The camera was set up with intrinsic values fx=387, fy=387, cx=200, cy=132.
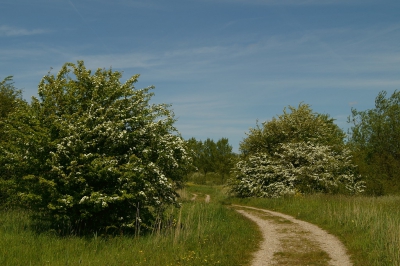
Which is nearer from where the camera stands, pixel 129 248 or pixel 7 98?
pixel 129 248

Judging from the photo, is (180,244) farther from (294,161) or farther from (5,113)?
(294,161)

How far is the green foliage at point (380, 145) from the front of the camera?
32.4 meters

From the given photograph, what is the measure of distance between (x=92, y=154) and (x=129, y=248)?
3594 mm

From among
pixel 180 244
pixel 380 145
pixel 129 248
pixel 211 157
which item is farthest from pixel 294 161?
pixel 211 157

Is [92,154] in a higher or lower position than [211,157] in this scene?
lower

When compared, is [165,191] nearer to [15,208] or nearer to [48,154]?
[48,154]

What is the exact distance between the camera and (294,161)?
32.3 metres

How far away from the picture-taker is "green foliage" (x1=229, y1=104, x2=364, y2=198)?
30.2m

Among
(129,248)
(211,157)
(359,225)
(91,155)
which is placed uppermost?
(211,157)

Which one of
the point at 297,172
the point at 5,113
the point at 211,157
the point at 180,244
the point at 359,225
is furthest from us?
the point at 211,157

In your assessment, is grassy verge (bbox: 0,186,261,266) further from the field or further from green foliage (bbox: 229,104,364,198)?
green foliage (bbox: 229,104,364,198)

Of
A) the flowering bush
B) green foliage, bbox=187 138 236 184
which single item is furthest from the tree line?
green foliage, bbox=187 138 236 184

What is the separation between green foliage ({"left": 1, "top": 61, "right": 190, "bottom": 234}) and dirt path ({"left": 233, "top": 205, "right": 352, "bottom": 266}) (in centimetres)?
448

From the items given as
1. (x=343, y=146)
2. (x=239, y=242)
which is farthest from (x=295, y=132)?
(x=239, y=242)
